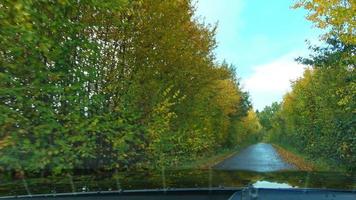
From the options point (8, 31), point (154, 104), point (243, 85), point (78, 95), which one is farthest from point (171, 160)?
point (243, 85)

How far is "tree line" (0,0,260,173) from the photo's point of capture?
292 inches

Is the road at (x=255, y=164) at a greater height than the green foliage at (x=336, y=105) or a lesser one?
lesser

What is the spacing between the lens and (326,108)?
27453 mm

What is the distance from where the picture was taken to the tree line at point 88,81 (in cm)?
741

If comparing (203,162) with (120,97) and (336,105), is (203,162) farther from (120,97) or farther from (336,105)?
(120,97)

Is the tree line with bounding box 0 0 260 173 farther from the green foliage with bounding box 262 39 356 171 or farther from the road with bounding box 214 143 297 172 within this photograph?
the green foliage with bounding box 262 39 356 171

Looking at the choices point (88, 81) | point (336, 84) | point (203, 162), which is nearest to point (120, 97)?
point (88, 81)

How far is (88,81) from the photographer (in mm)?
9953

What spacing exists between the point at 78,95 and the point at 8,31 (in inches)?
93.8

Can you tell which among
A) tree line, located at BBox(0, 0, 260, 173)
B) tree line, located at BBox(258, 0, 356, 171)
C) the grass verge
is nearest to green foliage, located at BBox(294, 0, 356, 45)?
tree line, located at BBox(258, 0, 356, 171)

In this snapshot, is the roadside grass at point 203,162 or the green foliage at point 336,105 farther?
the roadside grass at point 203,162

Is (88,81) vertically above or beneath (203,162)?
above

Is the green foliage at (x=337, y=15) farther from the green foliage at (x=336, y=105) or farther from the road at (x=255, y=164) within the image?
the road at (x=255, y=164)

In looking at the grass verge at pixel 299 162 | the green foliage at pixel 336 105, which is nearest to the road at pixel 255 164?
the grass verge at pixel 299 162
